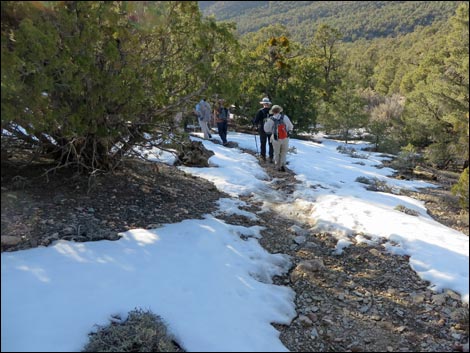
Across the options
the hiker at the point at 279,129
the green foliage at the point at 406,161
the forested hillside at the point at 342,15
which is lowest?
the green foliage at the point at 406,161

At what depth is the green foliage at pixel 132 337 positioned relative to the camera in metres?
3.09

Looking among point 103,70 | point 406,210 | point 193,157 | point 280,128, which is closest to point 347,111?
point 280,128

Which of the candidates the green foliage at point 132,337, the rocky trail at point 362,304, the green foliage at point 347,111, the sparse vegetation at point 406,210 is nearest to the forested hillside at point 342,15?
the green foliage at point 347,111

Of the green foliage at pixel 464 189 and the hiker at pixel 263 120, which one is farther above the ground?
the hiker at pixel 263 120

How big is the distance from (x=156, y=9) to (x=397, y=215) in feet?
16.6

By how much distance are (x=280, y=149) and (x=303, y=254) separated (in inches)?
191

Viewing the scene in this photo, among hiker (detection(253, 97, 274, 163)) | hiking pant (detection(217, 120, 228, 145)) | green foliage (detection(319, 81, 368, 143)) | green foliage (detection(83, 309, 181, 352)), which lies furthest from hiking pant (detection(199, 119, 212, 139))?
green foliage (detection(83, 309, 181, 352))

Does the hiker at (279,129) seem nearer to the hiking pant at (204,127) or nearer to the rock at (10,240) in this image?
the hiking pant at (204,127)

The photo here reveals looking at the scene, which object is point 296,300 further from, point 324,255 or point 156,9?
point 156,9

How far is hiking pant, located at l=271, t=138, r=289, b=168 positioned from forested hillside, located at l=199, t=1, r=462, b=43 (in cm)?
7209

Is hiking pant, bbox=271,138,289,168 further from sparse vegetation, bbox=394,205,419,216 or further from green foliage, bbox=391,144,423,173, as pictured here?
green foliage, bbox=391,144,423,173

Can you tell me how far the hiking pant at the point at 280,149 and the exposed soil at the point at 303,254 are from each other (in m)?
3.25

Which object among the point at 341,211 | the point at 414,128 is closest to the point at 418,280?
the point at 341,211

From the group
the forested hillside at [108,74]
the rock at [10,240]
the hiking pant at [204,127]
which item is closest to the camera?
the rock at [10,240]
